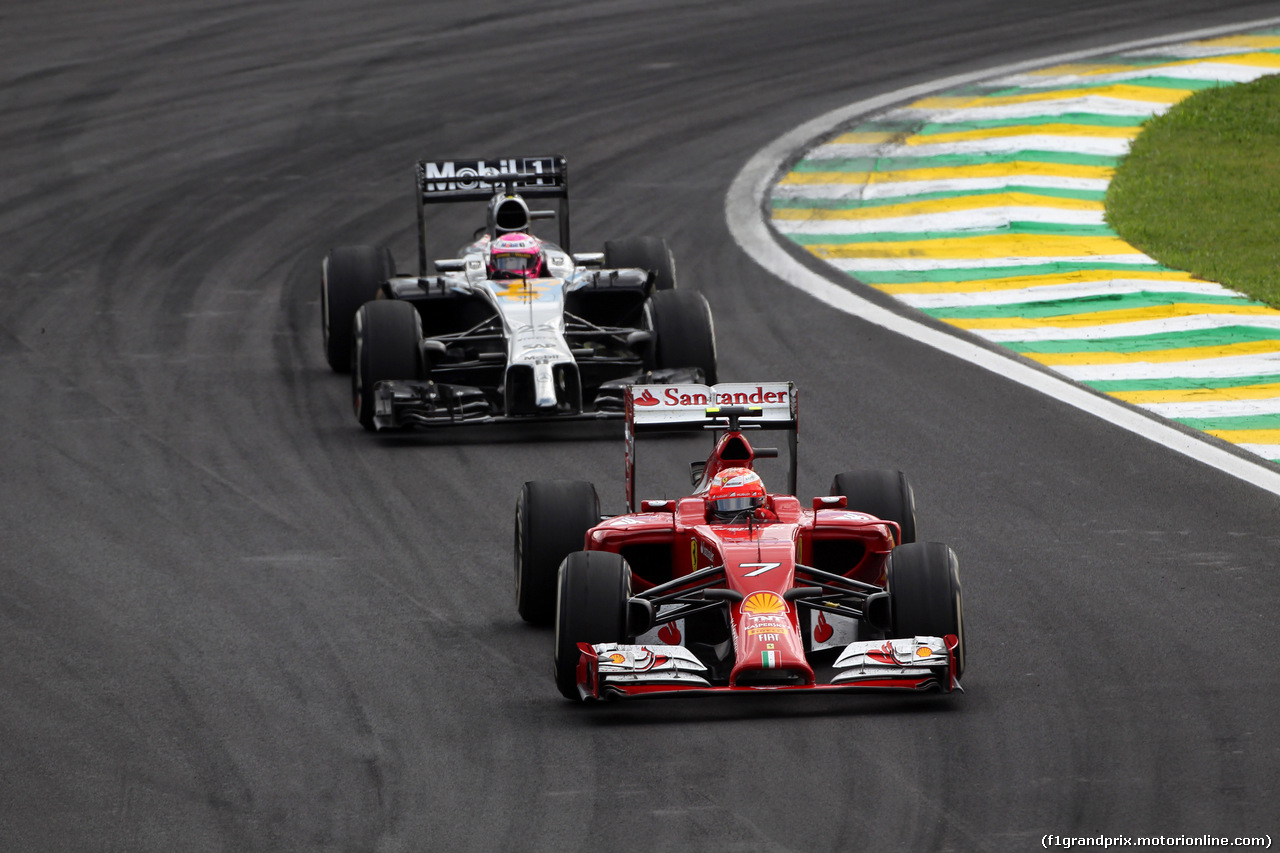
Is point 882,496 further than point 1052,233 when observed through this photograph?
No

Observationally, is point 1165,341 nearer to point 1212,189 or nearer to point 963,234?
point 963,234

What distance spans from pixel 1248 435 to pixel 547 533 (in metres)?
6.26

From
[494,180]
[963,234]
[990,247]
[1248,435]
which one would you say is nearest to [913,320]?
[990,247]

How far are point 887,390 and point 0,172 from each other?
13.0 metres

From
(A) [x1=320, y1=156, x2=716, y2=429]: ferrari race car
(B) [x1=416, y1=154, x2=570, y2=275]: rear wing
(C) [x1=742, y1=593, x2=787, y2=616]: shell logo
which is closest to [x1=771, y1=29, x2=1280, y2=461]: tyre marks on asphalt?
(A) [x1=320, y1=156, x2=716, y2=429]: ferrari race car

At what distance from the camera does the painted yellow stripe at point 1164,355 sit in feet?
54.7

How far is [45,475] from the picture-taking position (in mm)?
14570

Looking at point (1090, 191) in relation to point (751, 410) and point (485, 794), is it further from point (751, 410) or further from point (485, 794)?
point (485, 794)

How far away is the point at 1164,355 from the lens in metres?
16.8

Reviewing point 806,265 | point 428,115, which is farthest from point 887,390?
point 428,115

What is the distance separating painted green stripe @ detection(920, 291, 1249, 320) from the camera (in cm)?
1822

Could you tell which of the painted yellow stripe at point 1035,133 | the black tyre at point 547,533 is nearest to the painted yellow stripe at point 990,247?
the painted yellow stripe at point 1035,133

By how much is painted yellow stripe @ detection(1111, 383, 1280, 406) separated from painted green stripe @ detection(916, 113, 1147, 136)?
8941 mm

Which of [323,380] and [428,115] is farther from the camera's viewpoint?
[428,115]
